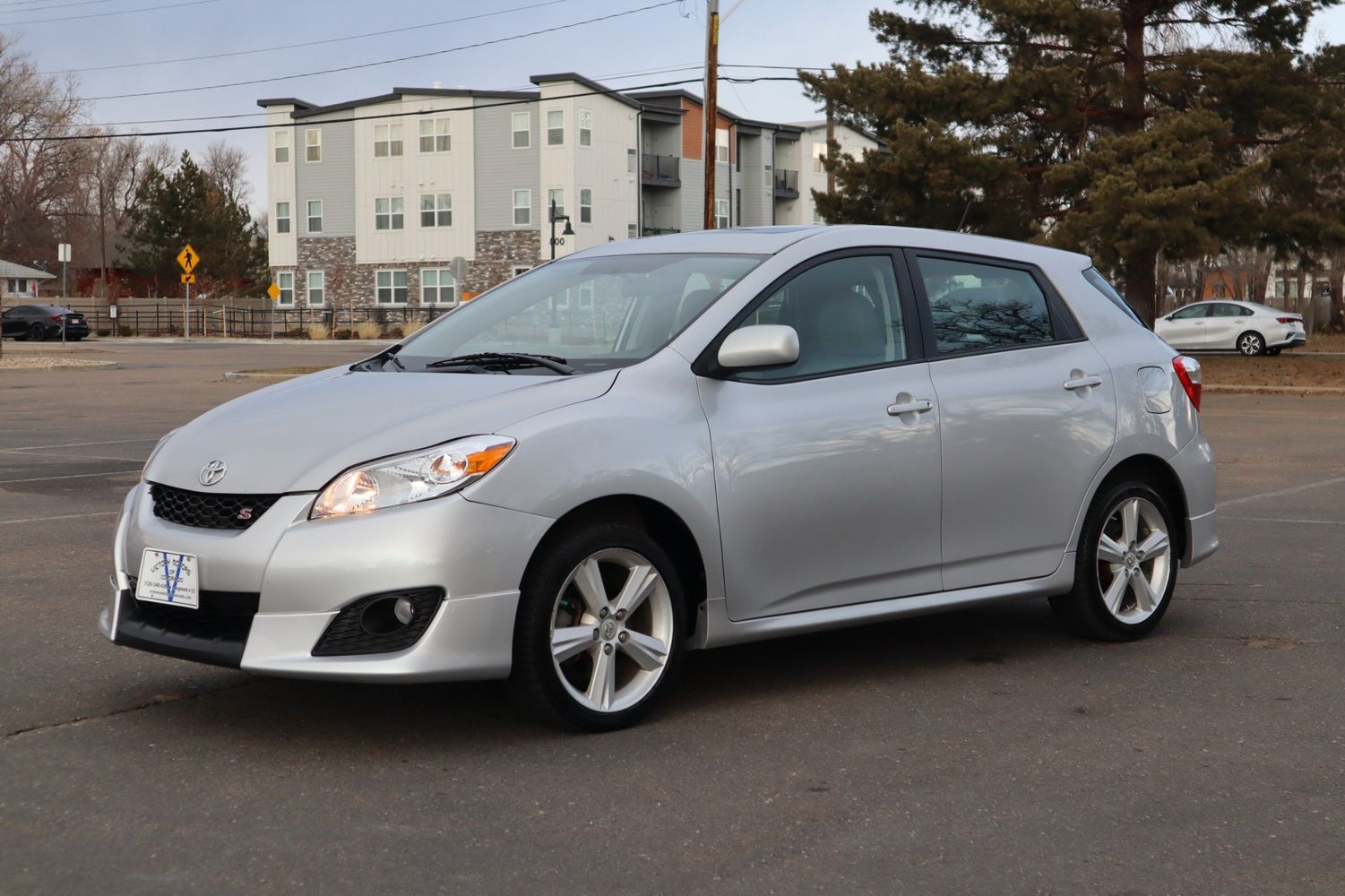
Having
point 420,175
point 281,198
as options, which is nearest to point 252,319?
point 281,198

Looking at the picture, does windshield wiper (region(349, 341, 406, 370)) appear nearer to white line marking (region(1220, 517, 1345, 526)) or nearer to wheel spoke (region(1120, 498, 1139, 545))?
wheel spoke (region(1120, 498, 1139, 545))

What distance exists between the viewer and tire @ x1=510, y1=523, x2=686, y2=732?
4941 millimetres

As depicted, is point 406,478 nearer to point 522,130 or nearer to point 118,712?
point 118,712

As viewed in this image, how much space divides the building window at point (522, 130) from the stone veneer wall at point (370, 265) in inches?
140

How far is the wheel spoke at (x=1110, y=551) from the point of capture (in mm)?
6652

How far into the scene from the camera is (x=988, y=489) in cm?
617

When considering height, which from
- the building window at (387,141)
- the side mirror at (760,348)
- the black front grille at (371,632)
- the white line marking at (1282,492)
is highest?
the building window at (387,141)

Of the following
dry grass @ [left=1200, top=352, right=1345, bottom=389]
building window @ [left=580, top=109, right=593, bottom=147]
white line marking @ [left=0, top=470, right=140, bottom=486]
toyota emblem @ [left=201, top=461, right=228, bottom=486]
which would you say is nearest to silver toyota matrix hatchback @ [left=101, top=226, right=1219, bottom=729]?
toyota emblem @ [left=201, top=461, right=228, bottom=486]

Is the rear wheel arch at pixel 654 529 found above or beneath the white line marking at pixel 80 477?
above

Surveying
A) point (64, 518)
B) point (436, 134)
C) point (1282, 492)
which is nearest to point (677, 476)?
point (64, 518)

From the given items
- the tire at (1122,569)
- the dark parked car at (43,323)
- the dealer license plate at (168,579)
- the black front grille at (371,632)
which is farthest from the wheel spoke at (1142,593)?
the dark parked car at (43,323)

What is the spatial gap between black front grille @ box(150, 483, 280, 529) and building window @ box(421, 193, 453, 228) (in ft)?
209

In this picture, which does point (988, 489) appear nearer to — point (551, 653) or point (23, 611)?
point (551, 653)

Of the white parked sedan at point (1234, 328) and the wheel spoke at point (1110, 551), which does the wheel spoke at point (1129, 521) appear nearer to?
the wheel spoke at point (1110, 551)
